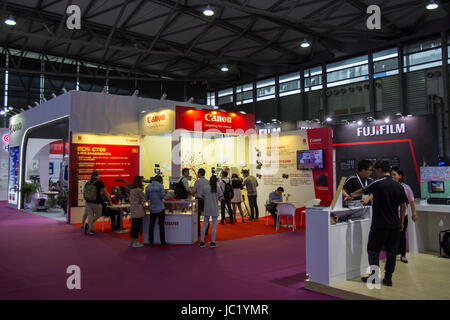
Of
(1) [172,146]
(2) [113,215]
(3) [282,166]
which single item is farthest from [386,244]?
(1) [172,146]

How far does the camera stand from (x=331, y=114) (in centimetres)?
1477

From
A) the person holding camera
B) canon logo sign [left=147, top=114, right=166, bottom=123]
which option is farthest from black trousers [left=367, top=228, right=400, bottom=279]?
canon logo sign [left=147, top=114, right=166, bottom=123]

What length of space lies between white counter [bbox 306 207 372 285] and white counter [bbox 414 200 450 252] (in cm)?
178

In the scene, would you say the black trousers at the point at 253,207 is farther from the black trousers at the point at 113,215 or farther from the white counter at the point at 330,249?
the white counter at the point at 330,249

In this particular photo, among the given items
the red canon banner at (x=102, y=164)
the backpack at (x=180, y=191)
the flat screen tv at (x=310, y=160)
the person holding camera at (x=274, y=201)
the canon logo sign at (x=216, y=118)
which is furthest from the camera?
the canon logo sign at (x=216, y=118)

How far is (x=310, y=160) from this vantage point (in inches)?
356

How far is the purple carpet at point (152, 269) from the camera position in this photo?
3781 mm

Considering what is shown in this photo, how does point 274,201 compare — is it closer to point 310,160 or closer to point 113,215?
point 310,160

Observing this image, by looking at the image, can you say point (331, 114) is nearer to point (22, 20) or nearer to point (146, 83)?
point (146, 83)

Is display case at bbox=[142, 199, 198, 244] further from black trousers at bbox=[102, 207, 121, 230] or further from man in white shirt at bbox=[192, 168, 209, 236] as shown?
black trousers at bbox=[102, 207, 121, 230]

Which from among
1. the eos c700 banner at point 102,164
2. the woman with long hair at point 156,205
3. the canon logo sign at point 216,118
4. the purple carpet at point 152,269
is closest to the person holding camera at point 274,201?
the purple carpet at point 152,269

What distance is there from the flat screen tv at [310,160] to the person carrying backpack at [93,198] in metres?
4.72
